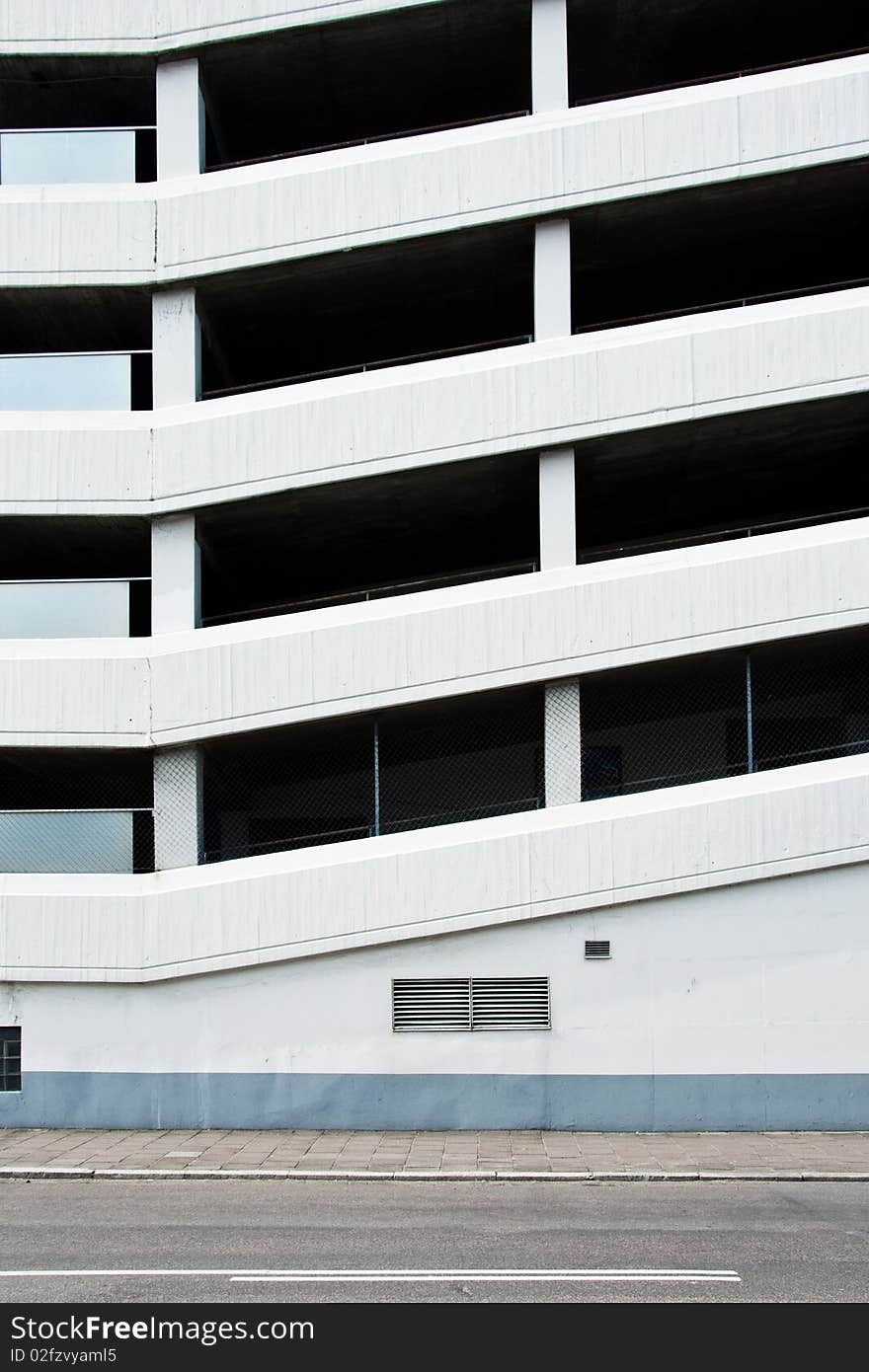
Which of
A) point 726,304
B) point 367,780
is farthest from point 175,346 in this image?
point 726,304

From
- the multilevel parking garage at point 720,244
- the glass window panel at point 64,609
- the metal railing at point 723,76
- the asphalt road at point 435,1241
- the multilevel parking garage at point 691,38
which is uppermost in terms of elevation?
the multilevel parking garage at point 691,38

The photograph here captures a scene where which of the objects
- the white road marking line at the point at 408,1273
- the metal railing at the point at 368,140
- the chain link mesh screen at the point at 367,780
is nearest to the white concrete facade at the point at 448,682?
the metal railing at the point at 368,140

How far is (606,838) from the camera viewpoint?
1555 cm

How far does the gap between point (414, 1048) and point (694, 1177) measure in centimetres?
412

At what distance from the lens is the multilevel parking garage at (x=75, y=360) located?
56.9 ft

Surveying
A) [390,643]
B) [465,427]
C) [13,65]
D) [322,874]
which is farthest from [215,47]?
[322,874]

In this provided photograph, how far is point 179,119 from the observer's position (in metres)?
17.8

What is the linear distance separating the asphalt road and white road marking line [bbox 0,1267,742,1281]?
0.02 metres

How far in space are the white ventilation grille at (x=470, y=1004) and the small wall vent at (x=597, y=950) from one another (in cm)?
65

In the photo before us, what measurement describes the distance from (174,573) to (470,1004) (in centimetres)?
732

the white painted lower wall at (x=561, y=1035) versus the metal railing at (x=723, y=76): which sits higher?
the metal railing at (x=723, y=76)

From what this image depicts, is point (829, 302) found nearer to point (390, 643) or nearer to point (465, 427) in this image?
point (465, 427)

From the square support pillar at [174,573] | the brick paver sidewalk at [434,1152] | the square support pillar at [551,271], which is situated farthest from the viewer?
the square support pillar at [551,271]

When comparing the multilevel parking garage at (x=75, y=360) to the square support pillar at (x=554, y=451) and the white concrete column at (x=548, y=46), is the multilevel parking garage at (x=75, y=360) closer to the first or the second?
the square support pillar at (x=554, y=451)
